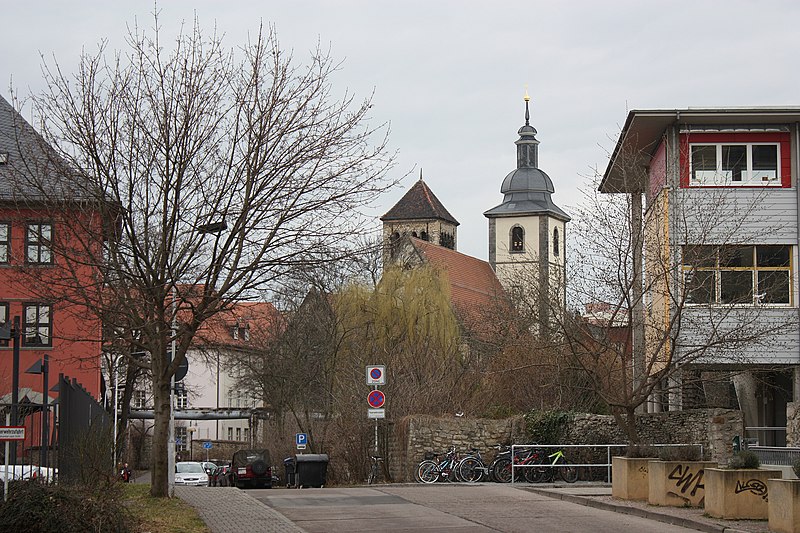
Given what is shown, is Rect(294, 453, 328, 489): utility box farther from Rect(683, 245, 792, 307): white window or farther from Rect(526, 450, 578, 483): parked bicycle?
Rect(683, 245, 792, 307): white window

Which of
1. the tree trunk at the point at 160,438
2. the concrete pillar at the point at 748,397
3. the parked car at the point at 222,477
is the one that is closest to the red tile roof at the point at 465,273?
the parked car at the point at 222,477

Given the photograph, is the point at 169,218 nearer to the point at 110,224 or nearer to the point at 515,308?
the point at 110,224

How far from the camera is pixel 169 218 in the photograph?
61.9 ft

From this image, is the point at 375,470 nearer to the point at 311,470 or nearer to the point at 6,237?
the point at 311,470

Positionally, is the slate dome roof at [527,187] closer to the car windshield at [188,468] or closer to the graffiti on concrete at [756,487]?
the car windshield at [188,468]

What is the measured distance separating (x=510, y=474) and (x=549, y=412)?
105 inches

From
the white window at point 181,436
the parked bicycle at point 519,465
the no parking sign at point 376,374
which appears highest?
the no parking sign at point 376,374

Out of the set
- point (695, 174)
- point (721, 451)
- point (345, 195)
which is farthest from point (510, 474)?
point (345, 195)

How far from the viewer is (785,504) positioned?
1400cm

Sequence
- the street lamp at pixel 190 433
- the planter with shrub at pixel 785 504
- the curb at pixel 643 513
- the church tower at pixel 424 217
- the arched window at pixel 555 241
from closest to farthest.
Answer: the planter with shrub at pixel 785 504 → the curb at pixel 643 513 → the street lamp at pixel 190 433 → the church tower at pixel 424 217 → the arched window at pixel 555 241

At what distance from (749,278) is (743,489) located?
1704 cm

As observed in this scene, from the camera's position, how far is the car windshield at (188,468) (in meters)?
48.0

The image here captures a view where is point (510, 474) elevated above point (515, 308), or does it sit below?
below

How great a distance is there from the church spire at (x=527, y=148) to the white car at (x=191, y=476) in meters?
88.5
